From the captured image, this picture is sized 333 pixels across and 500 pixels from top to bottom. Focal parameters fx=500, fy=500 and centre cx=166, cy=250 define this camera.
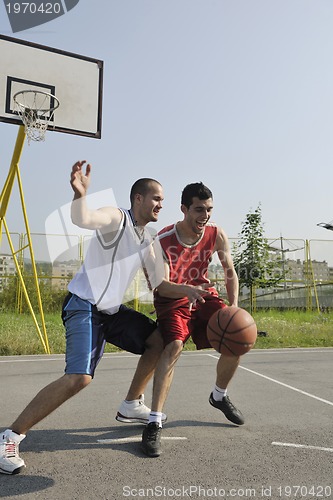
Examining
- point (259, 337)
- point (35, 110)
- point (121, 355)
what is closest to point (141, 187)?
point (35, 110)

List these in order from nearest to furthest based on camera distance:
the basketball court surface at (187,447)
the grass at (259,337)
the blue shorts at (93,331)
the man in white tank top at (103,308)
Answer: the basketball court surface at (187,447) → the man in white tank top at (103,308) → the blue shorts at (93,331) → the grass at (259,337)

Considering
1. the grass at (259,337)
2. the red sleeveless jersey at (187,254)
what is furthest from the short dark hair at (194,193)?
the grass at (259,337)

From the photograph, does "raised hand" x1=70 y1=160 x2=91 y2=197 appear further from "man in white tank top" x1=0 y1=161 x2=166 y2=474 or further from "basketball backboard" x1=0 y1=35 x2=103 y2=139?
"basketball backboard" x1=0 y1=35 x2=103 y2=139

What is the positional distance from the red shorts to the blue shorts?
0.51ft

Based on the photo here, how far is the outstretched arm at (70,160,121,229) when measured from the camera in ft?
10.1

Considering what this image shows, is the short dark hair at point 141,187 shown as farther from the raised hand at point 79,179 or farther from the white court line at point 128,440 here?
the white court line at point 128,440

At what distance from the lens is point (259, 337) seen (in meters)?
12.2

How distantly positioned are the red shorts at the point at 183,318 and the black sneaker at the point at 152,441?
0.64 m

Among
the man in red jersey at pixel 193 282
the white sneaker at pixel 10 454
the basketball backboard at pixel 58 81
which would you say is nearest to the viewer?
the white sneaker at pixel 10 454

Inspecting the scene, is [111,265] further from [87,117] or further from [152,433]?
[87,117]

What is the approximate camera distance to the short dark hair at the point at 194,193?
13.7 feet

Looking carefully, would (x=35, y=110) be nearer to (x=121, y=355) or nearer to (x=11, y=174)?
(x=11, y=174)

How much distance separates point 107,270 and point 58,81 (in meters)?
6.74

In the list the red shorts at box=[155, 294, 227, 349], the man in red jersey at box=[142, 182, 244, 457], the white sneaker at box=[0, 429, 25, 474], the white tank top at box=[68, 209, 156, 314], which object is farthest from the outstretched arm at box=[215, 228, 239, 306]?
the white sneaker at box=[0, 429, 25, 474]
